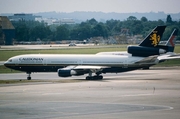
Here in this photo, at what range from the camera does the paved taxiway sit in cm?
4056

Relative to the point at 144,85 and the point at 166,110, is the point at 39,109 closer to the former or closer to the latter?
the point at 166,110

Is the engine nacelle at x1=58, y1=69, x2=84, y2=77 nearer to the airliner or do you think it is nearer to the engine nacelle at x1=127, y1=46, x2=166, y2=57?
the airliner

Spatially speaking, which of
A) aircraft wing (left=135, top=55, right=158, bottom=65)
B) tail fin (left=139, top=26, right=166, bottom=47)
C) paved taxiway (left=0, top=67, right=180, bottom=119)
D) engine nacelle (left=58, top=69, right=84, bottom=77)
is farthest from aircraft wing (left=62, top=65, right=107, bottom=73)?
tail fin (left=139, top=26, right=166, bottom=47)

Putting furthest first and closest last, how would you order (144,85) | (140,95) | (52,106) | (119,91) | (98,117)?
(144,85) < (119,91) < (140,95) < (52,106) < (98,117)

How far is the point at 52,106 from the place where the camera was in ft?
148

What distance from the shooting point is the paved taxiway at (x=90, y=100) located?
4056 centimetres

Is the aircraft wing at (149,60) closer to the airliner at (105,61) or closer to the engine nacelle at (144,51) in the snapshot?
the airliner at (105,61)

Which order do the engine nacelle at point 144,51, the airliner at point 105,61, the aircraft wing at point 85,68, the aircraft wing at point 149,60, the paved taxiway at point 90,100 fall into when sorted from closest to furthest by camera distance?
the paved taxiway at point 90,100 < the aircraft wing at point 85,68 < the engine nacelle at point 144,51 < the airliner at point 105,61 < the aircraft wing at point 149,60

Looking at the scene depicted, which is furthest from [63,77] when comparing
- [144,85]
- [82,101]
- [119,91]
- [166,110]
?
[166,110]

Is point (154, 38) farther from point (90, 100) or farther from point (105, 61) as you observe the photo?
point (90, 100)

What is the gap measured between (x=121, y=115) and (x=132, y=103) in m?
6.74

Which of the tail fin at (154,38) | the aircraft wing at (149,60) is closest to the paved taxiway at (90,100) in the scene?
the aircraft wing at (149,60)

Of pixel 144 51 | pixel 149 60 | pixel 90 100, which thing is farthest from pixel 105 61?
pixel 90 100

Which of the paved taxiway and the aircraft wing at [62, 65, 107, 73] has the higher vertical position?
the aircraft wing at [62, 65, 107, 73]
